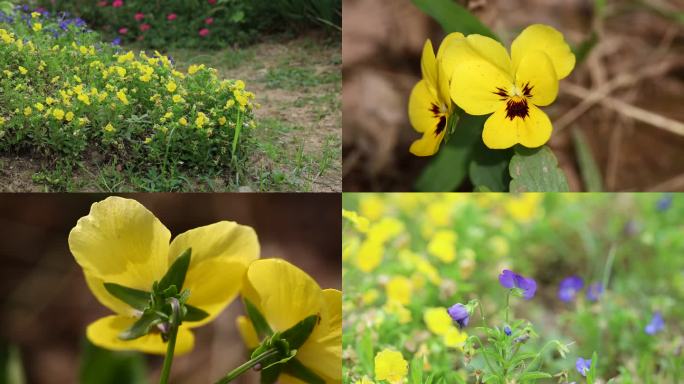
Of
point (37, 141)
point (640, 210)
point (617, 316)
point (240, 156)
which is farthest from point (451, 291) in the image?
point (37, 141)

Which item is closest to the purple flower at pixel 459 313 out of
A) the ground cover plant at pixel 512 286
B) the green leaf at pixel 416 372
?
the ground cover plant at pixel 512 286

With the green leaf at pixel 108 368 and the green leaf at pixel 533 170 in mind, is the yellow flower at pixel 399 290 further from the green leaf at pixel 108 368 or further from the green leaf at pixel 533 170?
the green leaf at pixel 108 368

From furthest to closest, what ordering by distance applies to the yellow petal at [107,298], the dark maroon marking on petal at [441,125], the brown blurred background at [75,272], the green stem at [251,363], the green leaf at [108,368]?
the brown blurred background at [75,272] → the dark maroon marking on petal at [441,125] → the green leaf at [108,368] → the yellow petal at [107,298] → the green stem at [251,363]

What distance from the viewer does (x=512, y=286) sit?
2.88 ft

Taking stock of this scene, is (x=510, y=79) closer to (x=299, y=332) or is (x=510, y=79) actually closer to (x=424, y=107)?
(x=424, y=107)

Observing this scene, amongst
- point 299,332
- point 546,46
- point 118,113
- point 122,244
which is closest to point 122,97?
point 118,113

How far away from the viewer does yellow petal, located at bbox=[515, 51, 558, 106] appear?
0.98 metres

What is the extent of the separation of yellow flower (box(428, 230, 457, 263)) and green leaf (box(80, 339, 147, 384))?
0.49 m

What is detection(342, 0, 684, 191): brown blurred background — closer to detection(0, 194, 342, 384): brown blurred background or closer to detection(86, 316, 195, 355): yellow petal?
detection(0, 194, 342, 384): brown blurred background

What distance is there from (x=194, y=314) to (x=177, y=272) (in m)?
0.06

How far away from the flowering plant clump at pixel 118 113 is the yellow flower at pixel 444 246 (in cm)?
34

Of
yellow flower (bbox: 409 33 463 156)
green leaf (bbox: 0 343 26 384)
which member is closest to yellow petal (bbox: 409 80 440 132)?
yellow flower (bbox: 409 33 463 156)

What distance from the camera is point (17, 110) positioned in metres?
1.07

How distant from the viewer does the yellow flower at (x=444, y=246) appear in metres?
1.24
